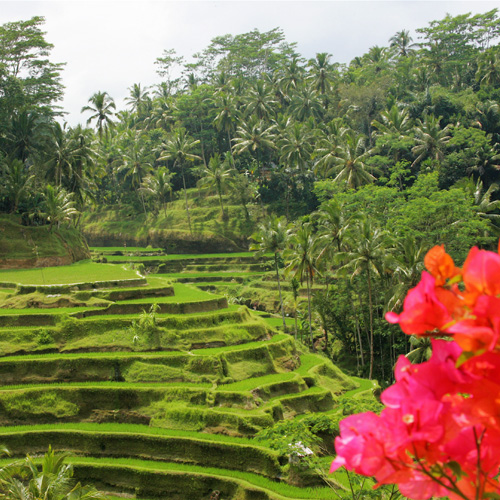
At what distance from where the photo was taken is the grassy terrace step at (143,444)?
16688 mm

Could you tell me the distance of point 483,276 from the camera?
1.66m

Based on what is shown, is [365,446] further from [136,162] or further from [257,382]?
[136,162]

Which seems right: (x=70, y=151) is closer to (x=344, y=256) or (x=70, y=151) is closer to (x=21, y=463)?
(x=344, y=256)

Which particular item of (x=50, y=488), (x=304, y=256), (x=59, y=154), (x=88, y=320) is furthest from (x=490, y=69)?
(x=50, y=488)

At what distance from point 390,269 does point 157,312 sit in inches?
440

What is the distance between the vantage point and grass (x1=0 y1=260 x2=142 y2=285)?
2652 centimetres

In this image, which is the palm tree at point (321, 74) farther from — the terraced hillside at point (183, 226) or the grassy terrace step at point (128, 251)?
the grassy terrace step at point (128, 251)

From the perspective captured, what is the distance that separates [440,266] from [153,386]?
18.6 metres

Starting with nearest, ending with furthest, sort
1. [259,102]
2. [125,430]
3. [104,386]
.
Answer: [125,430] → [104,386] → [259,102]

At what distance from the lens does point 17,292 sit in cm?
2488

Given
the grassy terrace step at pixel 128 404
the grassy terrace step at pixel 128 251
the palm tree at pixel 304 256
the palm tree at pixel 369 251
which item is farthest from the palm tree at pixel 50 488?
the grassy terrace step at pixel 128 251

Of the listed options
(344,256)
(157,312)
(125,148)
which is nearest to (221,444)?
(157,312)

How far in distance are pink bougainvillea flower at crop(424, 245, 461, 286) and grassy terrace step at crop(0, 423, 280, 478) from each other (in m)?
15.7

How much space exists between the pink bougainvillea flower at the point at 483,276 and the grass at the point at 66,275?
2533 cm
